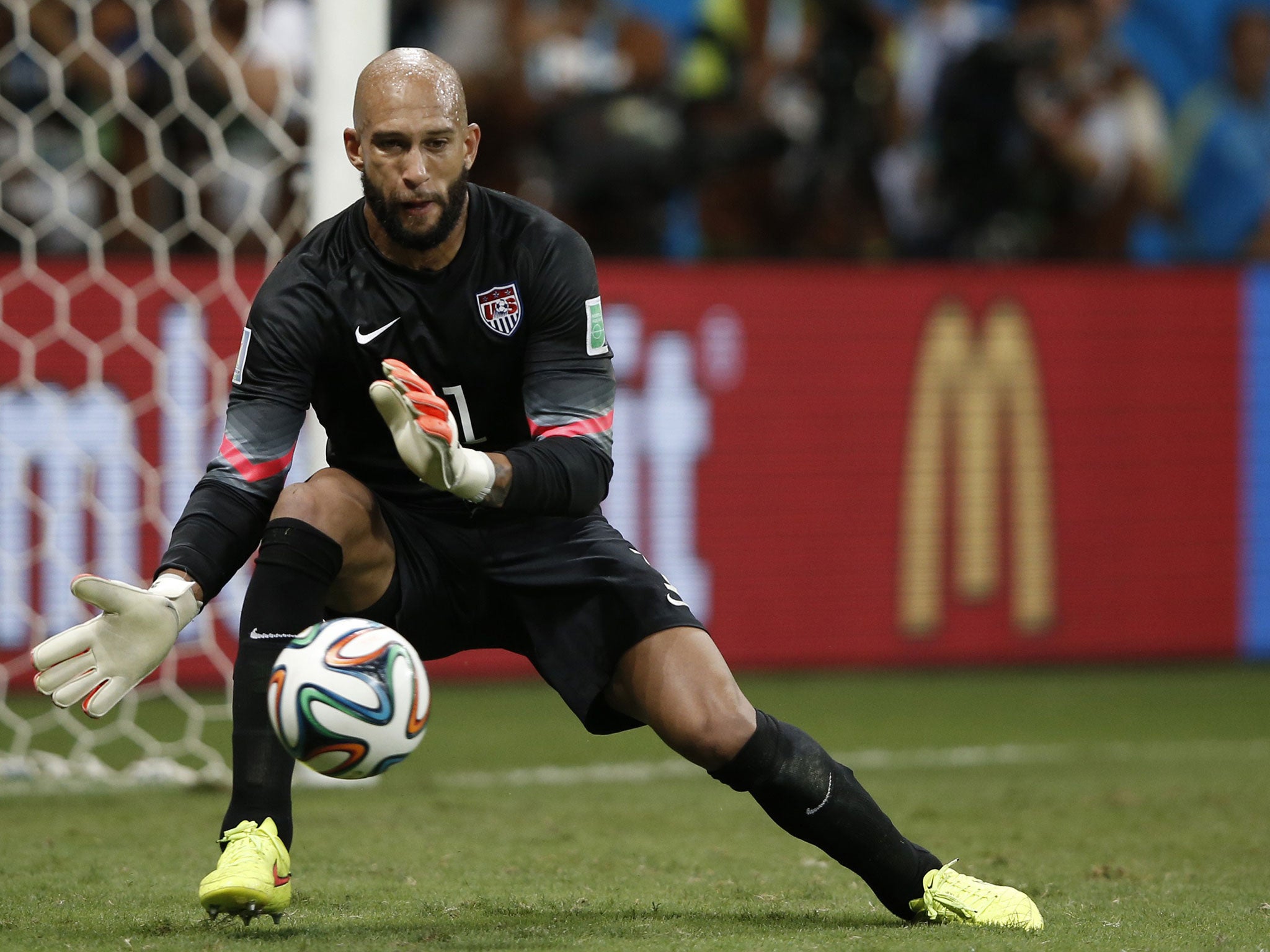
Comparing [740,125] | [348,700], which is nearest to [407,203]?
[348,700]

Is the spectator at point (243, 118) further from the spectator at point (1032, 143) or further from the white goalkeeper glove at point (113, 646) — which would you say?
the spectator at point (1032, 143)

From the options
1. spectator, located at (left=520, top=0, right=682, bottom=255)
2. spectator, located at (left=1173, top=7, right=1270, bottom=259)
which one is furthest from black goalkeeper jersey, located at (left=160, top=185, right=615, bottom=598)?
spectator, located at (left=1173, top=7, right=1270, bottom=259)

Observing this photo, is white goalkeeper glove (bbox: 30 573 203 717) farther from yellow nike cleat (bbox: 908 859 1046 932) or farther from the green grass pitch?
yellow nike cleat (bbox: 908 859 1046 932)

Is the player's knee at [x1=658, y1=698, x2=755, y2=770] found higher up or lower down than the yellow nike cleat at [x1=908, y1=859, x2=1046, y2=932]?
higher up

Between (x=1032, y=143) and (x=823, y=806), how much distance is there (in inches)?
290

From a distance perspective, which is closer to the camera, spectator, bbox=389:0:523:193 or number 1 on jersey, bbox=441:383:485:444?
number 1 on jersey, bbox=441:383:485:444

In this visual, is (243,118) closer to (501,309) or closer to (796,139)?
(796,139)

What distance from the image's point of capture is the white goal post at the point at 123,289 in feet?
25.6

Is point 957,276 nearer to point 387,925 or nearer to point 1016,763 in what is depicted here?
point 1016,763

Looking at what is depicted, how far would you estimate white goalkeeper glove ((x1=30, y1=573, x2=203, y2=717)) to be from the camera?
12.1ft

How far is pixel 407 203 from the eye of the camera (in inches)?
155

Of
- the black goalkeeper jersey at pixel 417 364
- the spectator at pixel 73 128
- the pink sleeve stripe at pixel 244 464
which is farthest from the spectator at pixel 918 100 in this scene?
the pink sleeve stripe at pixel 244 464

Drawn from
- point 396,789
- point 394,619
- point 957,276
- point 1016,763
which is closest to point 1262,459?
point 957,276

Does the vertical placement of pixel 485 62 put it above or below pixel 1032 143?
above
